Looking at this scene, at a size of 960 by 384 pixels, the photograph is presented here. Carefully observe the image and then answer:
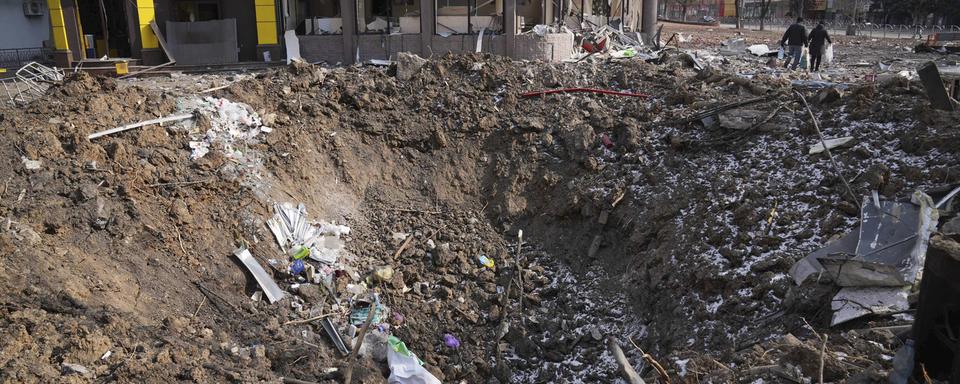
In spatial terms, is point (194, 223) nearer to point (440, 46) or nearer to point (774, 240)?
point (774, 240)

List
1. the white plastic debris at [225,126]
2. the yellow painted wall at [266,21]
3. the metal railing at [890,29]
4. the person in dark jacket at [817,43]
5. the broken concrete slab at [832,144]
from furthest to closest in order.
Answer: the metal railing at [890,29]
the yellow painted wall at [266,21]
the person in dark jacket at [817,43]
the white plastic debris at [225,126]
the broken concrete slab at [832,144]

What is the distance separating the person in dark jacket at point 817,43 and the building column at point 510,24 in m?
6.48

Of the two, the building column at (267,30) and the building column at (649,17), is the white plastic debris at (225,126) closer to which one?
the building column at (267,30)

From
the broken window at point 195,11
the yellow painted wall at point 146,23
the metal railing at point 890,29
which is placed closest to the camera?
the yellow painted wall at point 146,23

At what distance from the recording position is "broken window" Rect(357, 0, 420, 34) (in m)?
15.6

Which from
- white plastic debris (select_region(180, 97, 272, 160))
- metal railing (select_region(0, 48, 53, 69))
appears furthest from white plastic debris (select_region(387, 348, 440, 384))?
metal railing (select_region(0, 48, 53, 69))

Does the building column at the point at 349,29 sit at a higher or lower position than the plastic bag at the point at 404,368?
higher

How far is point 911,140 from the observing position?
24.4ft

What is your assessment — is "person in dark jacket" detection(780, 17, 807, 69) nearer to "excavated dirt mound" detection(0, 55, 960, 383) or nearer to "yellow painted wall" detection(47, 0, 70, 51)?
"excavated dirt mound" detection(0, 55, 960, 383)

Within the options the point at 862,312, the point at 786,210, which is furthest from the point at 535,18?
the point at 862,312

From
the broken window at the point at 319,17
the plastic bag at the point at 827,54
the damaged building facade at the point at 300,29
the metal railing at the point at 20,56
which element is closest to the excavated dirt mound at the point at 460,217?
the damaged building facade at the point at 300,29

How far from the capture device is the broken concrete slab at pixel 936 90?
7.78 metres

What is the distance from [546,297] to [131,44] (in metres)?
13.3

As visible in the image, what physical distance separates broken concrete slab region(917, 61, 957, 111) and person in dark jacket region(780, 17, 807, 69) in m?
6.87
